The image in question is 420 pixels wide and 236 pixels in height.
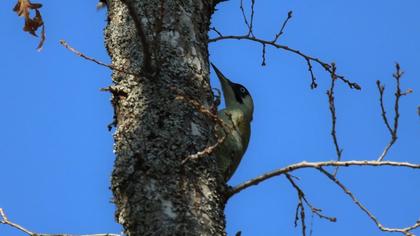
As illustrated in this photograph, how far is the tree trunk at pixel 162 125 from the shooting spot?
343cm

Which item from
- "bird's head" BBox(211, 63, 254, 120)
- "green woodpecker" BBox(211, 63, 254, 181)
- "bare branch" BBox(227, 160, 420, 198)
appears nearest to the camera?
"bare branch" BBox(227, 160, 420, 198)

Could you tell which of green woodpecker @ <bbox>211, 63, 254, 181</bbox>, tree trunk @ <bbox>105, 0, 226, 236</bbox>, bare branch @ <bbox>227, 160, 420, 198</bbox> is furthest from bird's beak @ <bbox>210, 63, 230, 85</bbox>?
bare branch @ <bbox>227, 160, 420, 198</bbox>

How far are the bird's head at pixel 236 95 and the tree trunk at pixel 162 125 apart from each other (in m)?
1.96

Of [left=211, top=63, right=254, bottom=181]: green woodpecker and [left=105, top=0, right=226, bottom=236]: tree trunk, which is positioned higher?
[left=211, top=63, right=254, bottom=181]: green woodpecker

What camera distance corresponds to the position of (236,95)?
636 centimetres

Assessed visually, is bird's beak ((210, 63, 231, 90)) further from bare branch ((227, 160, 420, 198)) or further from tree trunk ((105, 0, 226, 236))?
bare branch ((227, 160, 420, 198))

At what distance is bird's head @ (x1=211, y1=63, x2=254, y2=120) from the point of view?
247 inches

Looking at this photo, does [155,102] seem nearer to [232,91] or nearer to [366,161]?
[366,161]

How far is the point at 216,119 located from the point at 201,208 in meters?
0.43

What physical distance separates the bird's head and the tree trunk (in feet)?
6.44

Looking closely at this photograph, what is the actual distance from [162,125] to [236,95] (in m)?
2.73

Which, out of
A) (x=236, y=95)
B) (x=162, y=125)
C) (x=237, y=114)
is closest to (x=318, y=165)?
(x=162, y=125)

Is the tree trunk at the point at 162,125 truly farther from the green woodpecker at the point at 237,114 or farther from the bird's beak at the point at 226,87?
the bird's beak at the point at 226,87

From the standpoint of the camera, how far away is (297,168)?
11.3ft
